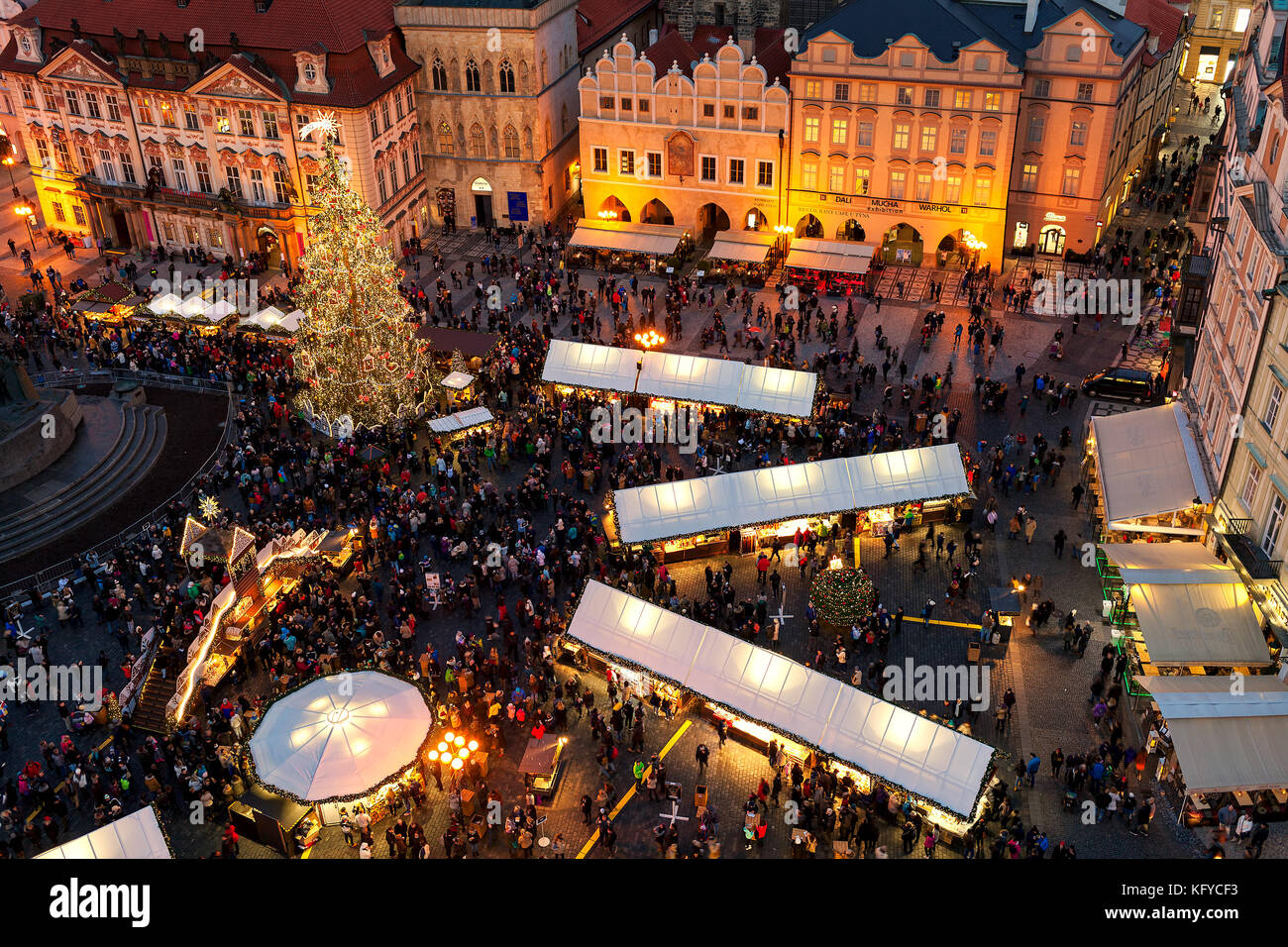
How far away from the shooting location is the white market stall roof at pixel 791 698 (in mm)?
29703

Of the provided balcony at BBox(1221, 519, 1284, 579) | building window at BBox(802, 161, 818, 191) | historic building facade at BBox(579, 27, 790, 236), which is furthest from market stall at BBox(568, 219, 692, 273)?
balcony at BBox(1221, 519, 1284, 579)

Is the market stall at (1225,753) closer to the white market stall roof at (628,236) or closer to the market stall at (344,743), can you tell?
the market stall at (344,743)

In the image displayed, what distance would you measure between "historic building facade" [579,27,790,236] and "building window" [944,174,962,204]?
29.8 ft

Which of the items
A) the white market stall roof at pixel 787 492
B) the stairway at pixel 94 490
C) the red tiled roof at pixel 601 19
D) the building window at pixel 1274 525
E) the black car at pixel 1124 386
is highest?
the red tiled roof at pixel 601 19

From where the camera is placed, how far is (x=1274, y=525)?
34312mm

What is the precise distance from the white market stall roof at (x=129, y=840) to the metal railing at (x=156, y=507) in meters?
15.3

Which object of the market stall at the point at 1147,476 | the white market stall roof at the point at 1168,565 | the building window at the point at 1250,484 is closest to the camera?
the white market stall roof at the point at 1168,565

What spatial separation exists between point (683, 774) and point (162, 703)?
623 inches

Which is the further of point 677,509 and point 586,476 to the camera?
point 586,476

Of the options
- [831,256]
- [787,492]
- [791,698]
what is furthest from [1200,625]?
[831,256]

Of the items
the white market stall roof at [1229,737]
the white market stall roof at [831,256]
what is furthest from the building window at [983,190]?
the white market stall roof at [1229,737]

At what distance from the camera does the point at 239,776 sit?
3188 cm
